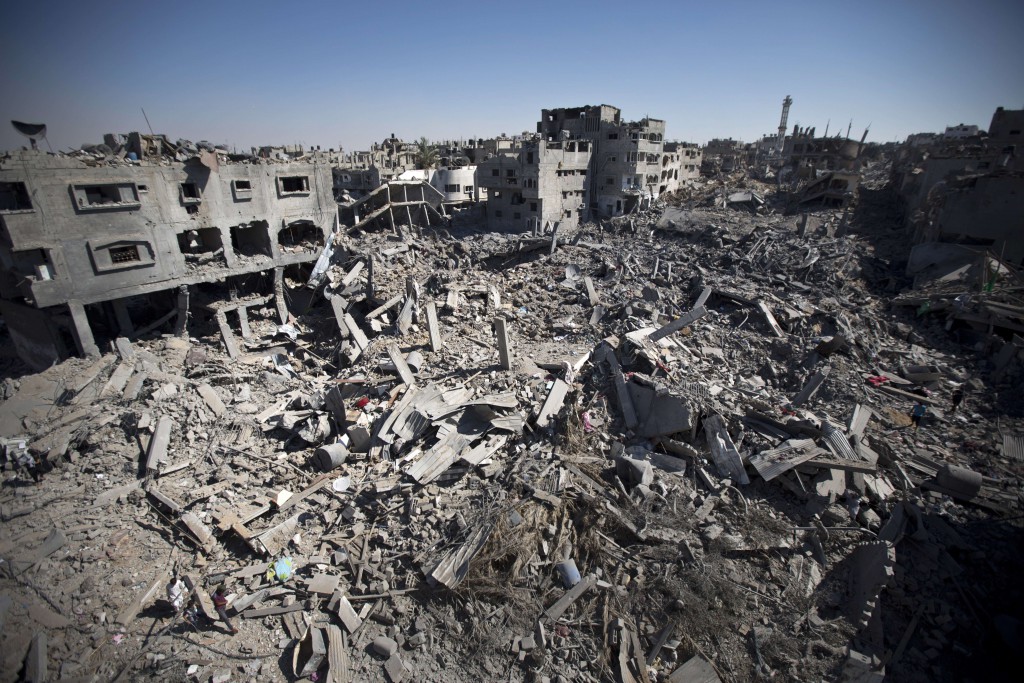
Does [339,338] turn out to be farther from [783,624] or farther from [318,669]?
[783,624]

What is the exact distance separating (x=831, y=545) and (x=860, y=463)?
170 centimetres

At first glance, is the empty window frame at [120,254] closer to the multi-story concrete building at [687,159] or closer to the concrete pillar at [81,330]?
the concrete pillar at [81,330]

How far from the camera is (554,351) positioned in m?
13.0

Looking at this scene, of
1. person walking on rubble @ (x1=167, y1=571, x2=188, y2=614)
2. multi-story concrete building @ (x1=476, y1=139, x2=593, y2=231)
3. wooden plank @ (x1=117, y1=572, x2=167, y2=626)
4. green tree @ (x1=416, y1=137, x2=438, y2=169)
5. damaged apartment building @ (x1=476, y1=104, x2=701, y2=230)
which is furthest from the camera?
green tree @ (x1=416, y1=137, x2=438, y2=169)

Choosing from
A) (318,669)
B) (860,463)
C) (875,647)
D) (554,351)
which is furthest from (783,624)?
(554,351)

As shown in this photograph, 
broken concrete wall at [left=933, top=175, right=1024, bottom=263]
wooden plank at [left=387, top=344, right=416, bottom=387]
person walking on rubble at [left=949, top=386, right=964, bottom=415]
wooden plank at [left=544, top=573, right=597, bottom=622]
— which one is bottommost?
wooden plank at [left=544, top=573, right=597, bottom=622]

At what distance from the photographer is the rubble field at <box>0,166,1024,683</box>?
6504 mm

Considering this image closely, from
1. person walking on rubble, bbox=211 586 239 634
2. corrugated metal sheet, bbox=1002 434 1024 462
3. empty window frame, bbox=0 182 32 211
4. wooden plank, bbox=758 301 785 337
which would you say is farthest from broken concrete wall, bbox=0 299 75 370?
corrugated metal sheet, bbox=1002 434 1024 462

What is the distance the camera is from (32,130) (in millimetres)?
14492

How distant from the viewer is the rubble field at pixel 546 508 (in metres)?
6.50

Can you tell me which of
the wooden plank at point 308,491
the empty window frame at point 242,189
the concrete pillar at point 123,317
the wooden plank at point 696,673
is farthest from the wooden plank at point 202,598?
the empty window frame at point 242,189

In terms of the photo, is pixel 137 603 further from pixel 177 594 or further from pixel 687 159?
pixel 687 159

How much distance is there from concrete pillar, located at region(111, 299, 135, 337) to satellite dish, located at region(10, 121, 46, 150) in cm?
586

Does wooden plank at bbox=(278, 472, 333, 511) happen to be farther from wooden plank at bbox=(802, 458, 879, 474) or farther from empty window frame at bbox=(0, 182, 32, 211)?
empty window frame at bbox=(0, 182, 32, 211)
